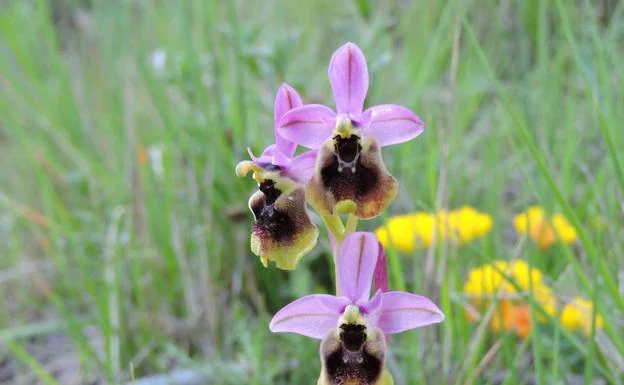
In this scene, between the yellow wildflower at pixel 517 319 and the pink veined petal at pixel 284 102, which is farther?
the yellow wildflower at pixel 517 319

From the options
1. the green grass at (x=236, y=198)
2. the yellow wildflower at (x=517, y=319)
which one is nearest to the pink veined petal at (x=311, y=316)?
the green grass at (x=236, y=198)

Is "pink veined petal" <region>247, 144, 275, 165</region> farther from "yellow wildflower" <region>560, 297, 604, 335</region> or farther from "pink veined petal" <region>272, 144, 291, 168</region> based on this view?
"yellow wildflower" <region>560, 297, 604, 335</region>

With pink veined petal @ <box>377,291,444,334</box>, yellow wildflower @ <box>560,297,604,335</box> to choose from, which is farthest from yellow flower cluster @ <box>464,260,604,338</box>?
pink veined petal @ <box>377,291,444,334</box>

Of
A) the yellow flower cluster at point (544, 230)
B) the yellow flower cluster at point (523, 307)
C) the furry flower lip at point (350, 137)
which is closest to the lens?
the furry flower lip at point (350, 137)

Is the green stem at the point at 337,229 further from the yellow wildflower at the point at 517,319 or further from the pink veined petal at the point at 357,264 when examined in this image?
the yellow wildflower at the point at 517,319

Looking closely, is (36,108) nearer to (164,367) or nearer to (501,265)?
(164,367)

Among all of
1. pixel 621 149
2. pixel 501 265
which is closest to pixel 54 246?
pixel 501 265
